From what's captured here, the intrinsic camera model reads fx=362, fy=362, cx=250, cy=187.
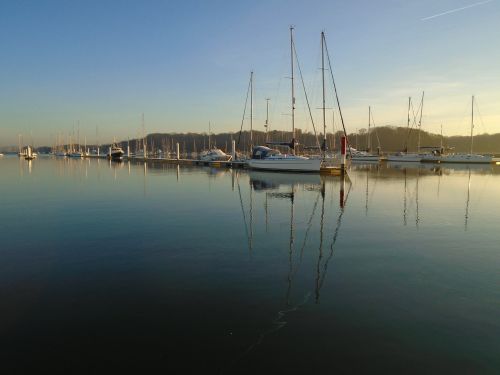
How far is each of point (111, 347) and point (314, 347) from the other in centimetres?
301

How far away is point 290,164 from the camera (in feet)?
151

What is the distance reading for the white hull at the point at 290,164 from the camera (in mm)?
43969

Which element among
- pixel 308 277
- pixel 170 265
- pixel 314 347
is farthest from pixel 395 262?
pixel 170 265

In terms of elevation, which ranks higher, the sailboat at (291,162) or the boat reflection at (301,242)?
the sailboat at (291,162)

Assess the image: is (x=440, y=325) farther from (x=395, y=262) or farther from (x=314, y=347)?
(x=395, y=262)

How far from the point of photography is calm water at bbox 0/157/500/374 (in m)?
5.17

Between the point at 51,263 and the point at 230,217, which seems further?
the point at 230,217

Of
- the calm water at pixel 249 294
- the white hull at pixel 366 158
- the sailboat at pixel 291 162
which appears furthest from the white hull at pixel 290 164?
the white hull at pixel 366 158

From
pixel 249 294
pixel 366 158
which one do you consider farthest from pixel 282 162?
pixel 366 158

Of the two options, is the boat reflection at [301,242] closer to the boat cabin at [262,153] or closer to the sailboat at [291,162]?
the sailboat at [291,162]

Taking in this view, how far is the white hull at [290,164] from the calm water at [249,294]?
28.3 meters

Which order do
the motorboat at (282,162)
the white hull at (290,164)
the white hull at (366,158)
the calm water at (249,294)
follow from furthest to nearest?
the white hull at (366,158) < the motorboat at (282,162) < the white hull at (290,164) < the calm water at (249,294)

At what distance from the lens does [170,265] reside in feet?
30.6

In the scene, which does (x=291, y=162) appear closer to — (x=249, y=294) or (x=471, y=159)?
(x=249, y=294)
